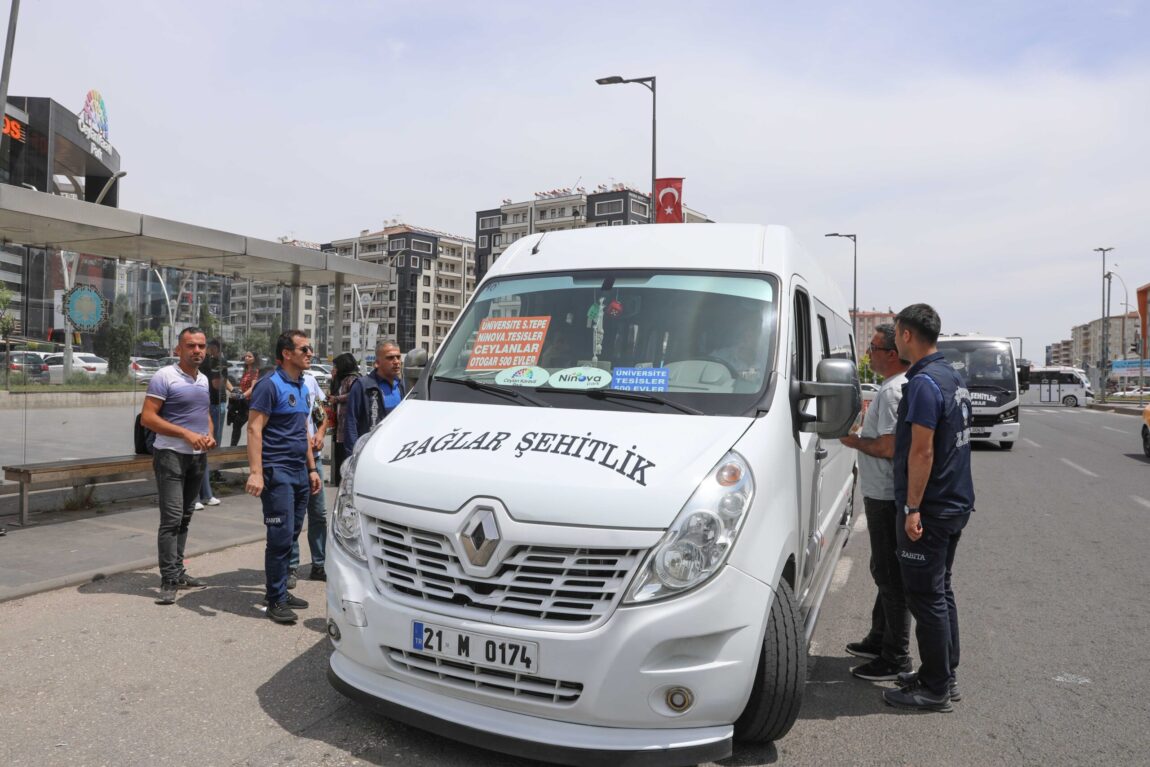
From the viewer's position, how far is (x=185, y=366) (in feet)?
19.4

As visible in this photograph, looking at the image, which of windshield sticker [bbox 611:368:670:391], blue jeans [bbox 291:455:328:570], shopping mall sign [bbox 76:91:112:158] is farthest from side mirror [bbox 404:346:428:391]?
shopping mall sign [bbox 76:91:112:158]

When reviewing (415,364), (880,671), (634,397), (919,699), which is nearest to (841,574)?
(880,671)

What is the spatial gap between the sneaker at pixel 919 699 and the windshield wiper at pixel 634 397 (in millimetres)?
1816

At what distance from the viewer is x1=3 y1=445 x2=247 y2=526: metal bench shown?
25.0 ft

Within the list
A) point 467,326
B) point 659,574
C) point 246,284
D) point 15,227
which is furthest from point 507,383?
point 246,284

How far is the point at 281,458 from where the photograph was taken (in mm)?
5148

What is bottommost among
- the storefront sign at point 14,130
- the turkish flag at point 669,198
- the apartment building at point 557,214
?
the turkish flag at point 669,198

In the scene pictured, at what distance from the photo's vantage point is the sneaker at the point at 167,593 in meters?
5.43

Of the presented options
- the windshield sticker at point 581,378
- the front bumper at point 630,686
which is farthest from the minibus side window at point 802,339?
the front bumper at point 630,686

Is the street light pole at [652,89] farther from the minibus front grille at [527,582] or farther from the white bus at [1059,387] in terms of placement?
the white bus at [1059,387]

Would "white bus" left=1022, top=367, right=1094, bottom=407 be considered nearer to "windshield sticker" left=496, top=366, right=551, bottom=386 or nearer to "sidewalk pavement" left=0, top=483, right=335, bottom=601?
"sidewalk pavement" left=0, top=483, right=335, bottom=601

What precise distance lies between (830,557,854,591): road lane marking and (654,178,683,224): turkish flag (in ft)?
38.3

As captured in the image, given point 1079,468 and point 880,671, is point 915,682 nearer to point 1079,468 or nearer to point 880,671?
point 880,671

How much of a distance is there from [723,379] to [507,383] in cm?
102
